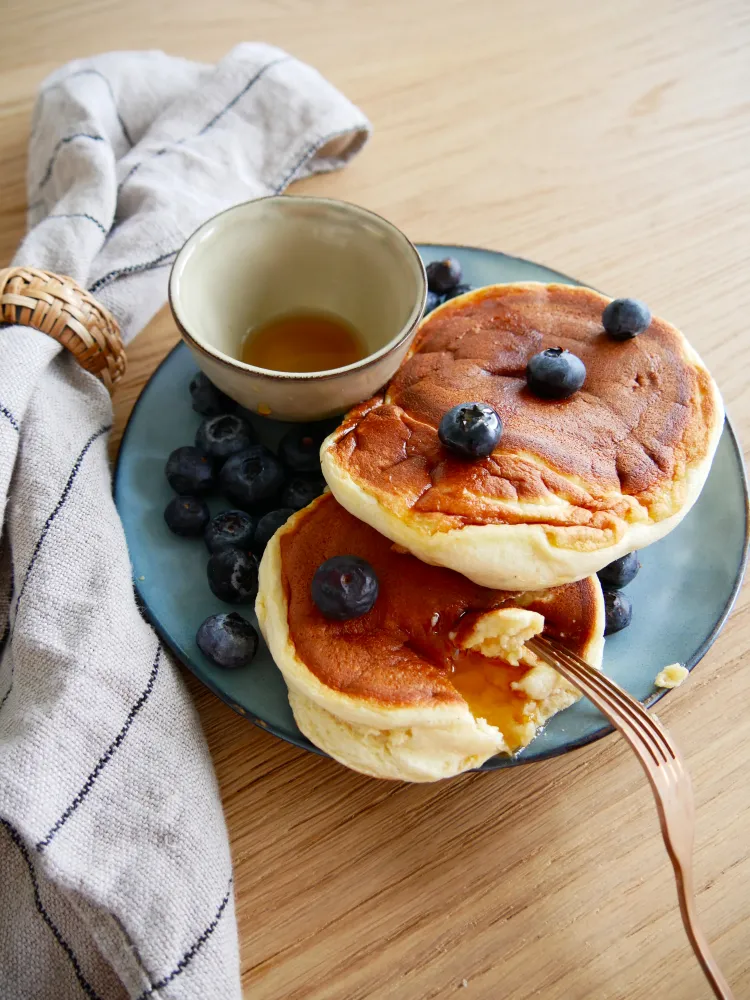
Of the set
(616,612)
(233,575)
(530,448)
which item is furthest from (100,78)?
(616,612)

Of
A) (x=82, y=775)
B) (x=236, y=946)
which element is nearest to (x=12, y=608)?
(x=82, y=775)

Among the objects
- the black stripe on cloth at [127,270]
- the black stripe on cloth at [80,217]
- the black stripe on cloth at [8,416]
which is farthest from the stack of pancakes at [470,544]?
the black stripe on cloth at [80,217]

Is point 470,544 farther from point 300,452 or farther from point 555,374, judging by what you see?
point 300,452

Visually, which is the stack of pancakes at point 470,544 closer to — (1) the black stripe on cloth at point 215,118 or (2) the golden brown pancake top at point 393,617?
(2) the golden brown pancake top at point 393,617

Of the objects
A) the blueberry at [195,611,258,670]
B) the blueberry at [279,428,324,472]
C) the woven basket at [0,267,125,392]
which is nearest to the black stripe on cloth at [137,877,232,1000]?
the blueberry at [195,611,258,670]

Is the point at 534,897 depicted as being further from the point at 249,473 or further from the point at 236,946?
the point at 249,473

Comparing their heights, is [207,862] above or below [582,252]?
below
